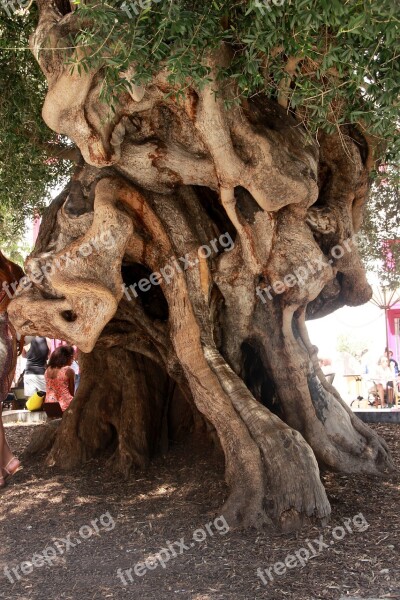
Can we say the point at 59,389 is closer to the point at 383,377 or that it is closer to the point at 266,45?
the point at 266,45

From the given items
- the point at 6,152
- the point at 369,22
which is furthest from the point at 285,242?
the point at 6,152

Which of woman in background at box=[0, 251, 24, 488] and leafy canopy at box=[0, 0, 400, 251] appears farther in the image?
woman in background at box=[0, 251, 24, 488]

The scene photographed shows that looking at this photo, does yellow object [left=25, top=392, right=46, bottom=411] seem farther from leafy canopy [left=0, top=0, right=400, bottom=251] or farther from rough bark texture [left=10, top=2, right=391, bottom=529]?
leafy canopy [left=0, top=0, right=400, bottom=251]

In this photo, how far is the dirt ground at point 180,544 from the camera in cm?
429

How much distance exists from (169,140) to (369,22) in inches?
102

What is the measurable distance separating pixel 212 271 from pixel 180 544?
249 cm

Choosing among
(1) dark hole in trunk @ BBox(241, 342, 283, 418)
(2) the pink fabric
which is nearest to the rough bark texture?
(1) dark hole in trunk @ BBox(241, 342, 283, 418)

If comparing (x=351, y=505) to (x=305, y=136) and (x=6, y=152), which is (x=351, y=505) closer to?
(x=305, y=136)

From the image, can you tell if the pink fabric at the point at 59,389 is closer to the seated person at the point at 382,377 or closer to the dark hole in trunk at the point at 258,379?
the dark hole in trunk at the point at 258,379

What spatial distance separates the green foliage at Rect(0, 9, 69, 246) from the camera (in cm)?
671

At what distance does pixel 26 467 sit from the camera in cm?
760

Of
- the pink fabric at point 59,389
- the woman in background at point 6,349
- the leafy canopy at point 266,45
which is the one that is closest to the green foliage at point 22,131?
the leafy canopy at point 266,45

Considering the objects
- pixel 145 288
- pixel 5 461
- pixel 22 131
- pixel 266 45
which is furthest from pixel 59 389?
pixel 266 45

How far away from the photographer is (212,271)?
630 centimetres
